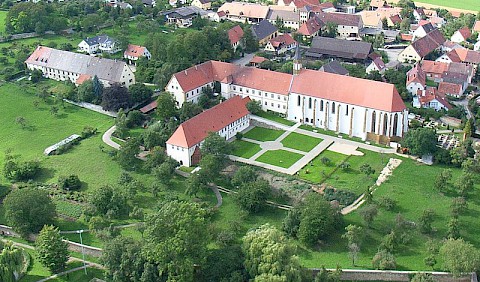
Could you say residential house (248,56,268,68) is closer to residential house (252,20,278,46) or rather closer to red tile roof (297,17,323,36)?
residential house (252,20,278,46)

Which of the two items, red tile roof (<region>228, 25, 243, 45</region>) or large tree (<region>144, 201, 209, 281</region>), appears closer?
large tree (<region>144, 201, 209, 281</region>)

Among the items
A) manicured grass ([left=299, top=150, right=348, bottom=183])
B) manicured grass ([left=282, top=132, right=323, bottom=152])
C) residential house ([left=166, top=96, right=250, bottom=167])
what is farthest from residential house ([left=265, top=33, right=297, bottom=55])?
manicured grass ([left=299, top=150, right=348, bottom=183])

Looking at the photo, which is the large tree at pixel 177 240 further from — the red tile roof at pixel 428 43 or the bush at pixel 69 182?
the red tile roof at pixel 428 43

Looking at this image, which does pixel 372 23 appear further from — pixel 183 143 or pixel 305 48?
pixel 183 143

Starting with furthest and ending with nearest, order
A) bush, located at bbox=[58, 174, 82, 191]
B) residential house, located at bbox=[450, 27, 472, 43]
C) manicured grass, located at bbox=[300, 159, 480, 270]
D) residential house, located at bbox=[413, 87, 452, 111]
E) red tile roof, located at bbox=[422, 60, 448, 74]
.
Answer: residential house, located at bbox=[450, 27, 472, 43], red tile roof, located at bbox=[422, 60, 448, 74], residential house, located at bbox=[413, 87, 452, 111], bush, located at bbox=[58, 174, 82, 191], manicured grass, located at bbox=[300, 159, 480, 270]

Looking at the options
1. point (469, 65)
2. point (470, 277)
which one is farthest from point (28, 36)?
point (470, 277)

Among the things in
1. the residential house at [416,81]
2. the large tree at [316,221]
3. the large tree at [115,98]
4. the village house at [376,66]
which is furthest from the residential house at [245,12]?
the large tree at [316,221]

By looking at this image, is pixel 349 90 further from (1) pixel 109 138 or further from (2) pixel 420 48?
(2) pixel 420 48
